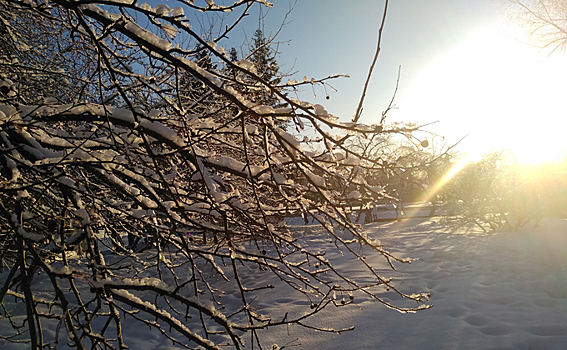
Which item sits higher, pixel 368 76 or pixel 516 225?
pixel 368 76

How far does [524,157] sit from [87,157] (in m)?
11.0

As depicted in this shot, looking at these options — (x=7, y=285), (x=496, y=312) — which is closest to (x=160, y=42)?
(x=7, y=285)

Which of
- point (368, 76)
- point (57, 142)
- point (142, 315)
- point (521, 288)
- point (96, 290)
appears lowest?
point (521, 288)

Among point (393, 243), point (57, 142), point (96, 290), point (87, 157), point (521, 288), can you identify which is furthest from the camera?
point (393, 243)

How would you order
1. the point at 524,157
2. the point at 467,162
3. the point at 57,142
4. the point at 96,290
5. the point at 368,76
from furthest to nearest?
the point at 467,162, the point at 524,157, the point at 57,142, the point at 96,290, the point at 368,76

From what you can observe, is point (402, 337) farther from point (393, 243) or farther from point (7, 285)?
point (393, 243)

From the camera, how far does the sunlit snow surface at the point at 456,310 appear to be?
3240 mm

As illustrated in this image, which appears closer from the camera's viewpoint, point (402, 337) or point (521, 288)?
point (402, 337)

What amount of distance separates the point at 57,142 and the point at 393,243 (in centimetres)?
980

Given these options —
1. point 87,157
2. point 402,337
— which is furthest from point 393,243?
point 87,157

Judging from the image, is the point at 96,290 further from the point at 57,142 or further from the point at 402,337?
the point at 402,337

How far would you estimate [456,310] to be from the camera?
395 centimetres

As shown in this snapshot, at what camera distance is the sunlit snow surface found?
3.24 meters

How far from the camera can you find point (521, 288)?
4.64m
